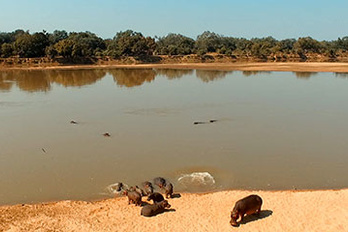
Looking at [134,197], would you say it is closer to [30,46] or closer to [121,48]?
[30,46]

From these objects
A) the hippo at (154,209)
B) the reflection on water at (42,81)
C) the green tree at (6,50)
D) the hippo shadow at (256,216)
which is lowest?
the hippo shadow at (256,216)

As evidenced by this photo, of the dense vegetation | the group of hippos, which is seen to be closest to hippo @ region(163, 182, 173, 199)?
→ the group of hippos

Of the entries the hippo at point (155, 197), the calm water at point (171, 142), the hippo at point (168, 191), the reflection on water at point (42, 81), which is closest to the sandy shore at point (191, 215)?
the hippo at point (168, 191)

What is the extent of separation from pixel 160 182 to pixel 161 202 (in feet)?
5.88

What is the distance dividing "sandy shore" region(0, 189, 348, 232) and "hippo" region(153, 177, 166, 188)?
3.09 feet

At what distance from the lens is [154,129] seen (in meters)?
20.6

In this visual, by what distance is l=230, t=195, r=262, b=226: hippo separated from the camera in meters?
9.85

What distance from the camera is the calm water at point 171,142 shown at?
44.0 feet

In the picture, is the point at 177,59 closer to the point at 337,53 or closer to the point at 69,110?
the point at 337,53

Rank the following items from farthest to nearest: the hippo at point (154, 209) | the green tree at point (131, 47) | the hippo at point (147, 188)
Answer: the green tree at point (131, 47) < the hippo at point (147, 188) < the hippo at point (154, 209)

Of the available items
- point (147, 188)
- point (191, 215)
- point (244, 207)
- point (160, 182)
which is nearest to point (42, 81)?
point (160, 182)

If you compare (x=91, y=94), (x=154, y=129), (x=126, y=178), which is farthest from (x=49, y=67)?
(x=126, y=178)

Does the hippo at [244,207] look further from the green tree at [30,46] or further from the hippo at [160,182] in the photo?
the green tree at [30,46]

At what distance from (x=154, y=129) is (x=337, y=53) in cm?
8452
